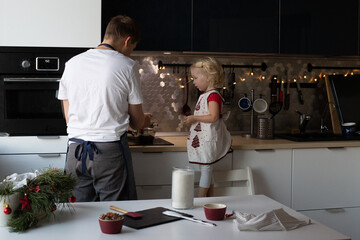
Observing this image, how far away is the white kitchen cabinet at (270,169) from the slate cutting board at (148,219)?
5.39 feet

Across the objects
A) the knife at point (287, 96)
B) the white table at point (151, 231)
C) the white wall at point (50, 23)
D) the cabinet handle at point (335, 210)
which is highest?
the white wall at point (50, 23)

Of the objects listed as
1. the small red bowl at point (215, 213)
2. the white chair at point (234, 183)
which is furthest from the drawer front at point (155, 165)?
the small red bowl at point (215, 213)

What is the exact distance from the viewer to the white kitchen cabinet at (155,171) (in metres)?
3.15

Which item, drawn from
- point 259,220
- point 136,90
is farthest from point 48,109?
point 259,220

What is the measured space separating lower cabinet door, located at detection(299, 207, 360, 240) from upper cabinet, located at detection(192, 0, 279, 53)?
1.27 meters

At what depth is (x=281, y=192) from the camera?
3.39 metres

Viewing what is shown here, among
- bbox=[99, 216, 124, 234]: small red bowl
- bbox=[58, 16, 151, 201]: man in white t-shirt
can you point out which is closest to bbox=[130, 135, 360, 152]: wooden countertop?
bbox=[58, 16, 151, 201]: man in white t-shirt

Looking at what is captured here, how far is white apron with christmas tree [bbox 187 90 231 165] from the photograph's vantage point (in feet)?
10.1

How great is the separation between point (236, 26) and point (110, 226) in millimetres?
2486

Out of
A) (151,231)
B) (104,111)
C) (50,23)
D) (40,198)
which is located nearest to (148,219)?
(151,231)

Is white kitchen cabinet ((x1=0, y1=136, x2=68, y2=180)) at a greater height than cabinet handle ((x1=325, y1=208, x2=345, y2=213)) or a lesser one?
greater

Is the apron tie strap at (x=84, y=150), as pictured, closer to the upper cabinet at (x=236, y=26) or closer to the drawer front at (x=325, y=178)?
the upper cabinet at (x=236, y=26)

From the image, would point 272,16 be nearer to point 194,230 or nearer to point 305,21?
point 305,21

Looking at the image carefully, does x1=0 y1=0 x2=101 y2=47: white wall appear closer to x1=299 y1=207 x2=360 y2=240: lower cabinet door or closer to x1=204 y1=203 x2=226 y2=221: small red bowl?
x1=204 y1=203 x2=226 y2=221: small red bowl
